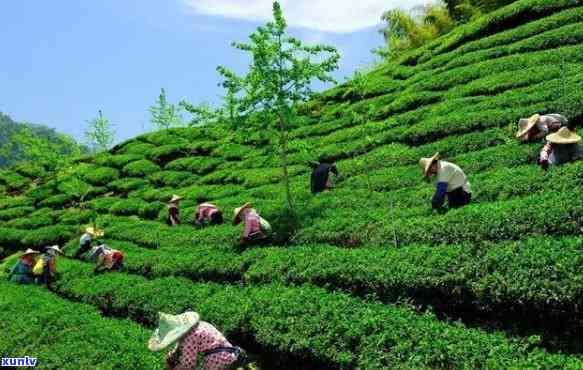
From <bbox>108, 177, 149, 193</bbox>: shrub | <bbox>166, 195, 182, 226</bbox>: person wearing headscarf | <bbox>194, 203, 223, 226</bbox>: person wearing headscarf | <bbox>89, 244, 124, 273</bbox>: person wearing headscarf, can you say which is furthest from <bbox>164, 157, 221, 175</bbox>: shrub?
<bbox>89, 244, 124, 273</bbox>: person wearing headscarf

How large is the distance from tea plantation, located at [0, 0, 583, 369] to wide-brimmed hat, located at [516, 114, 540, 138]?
463 mm

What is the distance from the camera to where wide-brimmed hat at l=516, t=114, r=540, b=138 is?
1605 centimetres

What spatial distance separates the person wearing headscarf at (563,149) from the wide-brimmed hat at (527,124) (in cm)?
259

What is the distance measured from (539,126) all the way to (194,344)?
13059 millimetres

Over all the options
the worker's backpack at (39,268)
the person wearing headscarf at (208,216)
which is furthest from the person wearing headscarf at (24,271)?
the person wearing headscarf at (208,216)

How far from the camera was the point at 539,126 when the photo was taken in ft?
53.1

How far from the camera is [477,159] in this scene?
1736cm

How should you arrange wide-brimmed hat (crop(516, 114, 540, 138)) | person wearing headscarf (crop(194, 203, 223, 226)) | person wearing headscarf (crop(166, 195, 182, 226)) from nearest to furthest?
wide-brimmed hat (crop(516, 114, 540, 138)) < person wearing headscarf (crop(194, 203, 223, 226)) < person wearing headscarf (crop(166, 195, 182, 226))

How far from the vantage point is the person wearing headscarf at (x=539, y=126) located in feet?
50.8

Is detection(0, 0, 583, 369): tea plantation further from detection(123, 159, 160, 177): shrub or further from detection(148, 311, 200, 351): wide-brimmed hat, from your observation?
detection(123, 159, 160, 177): shrub

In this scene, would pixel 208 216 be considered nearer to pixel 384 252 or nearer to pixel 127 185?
pixel 384 252

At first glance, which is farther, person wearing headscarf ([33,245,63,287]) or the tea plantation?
person wearing headscarf ([33,245,63,287])

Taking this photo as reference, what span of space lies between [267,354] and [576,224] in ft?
22.9

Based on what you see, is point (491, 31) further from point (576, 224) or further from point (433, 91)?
point (576, 224)
